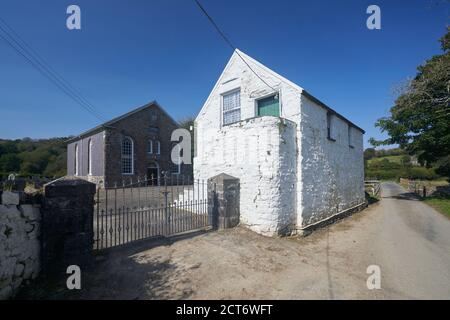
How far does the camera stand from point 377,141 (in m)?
18.2

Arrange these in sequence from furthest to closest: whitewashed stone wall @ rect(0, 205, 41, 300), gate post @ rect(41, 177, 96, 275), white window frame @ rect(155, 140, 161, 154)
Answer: white window frame @ rect(155, 140, 161, 154) → gate post @ rect(41, 177, 96, 275) → whitewashed stone wall @ rect(0, 205, 41, 300)

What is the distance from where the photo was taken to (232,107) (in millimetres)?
10945

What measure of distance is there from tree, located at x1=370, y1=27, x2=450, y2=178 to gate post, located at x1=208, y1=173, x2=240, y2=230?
50.7 feet

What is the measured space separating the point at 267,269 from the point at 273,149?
12.5 feet

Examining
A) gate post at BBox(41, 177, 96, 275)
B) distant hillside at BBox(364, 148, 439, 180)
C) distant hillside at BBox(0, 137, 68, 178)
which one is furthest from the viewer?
distant hillside at BBox(364, 148, 439, 180)

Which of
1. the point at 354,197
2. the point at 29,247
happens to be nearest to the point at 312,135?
the point at 354,197

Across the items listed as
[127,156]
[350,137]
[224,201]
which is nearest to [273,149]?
[224,201]

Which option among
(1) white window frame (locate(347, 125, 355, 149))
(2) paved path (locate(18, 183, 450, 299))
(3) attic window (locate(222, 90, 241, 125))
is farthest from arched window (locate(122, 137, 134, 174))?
(1) white window frame (locate(347, 125, 355, 149))

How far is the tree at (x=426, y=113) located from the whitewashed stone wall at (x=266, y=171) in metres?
13.2

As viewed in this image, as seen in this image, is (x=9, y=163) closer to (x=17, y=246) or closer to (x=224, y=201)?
(x=17, y=246)

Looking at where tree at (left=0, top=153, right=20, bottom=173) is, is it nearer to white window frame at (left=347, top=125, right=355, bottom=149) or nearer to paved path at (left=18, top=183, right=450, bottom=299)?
paved path at (left=18, top=183, right=450, bottom=299)

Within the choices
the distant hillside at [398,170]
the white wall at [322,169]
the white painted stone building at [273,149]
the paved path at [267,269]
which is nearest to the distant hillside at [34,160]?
the white painted stone building at [273,149]

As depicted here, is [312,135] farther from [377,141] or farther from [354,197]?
[377,141]

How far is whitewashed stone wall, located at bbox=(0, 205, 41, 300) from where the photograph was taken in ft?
11.2
